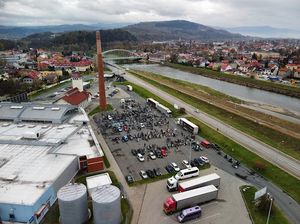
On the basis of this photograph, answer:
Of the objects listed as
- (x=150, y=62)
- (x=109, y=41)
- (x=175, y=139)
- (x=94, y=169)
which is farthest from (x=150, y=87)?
(x=109, y=41)

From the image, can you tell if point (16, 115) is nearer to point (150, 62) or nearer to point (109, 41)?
point (150, 62)

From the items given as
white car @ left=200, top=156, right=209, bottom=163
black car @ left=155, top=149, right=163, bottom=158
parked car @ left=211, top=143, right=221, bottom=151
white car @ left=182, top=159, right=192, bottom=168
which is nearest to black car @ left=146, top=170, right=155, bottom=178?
black car @ left=155, top=149, right=163, bottom=158

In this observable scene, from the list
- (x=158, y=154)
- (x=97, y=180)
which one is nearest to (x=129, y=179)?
(x=97, y=180)

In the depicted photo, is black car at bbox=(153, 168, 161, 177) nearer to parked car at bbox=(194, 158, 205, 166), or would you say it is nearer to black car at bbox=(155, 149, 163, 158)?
black car at bbox=(155, 149, 163, 158)

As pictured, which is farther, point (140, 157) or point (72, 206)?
point (140, 157)

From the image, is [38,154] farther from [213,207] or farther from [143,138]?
[213,207]

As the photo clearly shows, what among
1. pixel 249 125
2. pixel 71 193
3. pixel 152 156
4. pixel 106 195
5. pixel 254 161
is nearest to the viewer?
pixel 106 195

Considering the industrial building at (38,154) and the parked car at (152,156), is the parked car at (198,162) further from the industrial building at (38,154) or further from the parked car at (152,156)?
the industrial building at (38,154)
